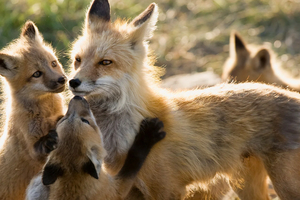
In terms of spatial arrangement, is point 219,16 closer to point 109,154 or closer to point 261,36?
point 261,36

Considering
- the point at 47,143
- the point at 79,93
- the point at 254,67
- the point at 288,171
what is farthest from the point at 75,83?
the point at 254,67

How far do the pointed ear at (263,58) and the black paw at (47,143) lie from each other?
6.61m

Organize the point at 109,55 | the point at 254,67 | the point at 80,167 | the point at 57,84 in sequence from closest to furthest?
the point at 80,167 → the point at 109,55 → the point at 57,84 → the point at 254,67

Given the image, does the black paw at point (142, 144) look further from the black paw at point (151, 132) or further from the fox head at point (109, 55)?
the fox head at point (109, 55)

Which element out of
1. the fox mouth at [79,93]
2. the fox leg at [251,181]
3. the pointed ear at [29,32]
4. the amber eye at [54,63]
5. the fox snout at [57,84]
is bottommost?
the fox leg at [251,181]

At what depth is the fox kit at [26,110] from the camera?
20.0ft

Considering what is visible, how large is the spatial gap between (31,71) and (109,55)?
1336 mm

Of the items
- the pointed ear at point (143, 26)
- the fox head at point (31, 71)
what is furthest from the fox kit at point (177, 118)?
the fox head at point (31, 71)

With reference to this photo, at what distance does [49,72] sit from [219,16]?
33.0 feet

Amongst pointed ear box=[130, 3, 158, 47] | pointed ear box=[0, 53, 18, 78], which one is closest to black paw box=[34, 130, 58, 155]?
pointed ear box=[0, 53, 18, 78]

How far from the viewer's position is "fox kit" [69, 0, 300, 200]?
573 centimetres

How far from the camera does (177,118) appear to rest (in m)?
6.09

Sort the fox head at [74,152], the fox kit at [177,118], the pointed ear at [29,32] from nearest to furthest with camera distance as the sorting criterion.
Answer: the fox head at [74,152] < the fox kit at [177,118] < the pointed ear at [29,32]

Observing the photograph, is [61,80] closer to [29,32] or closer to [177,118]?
[29,32]
